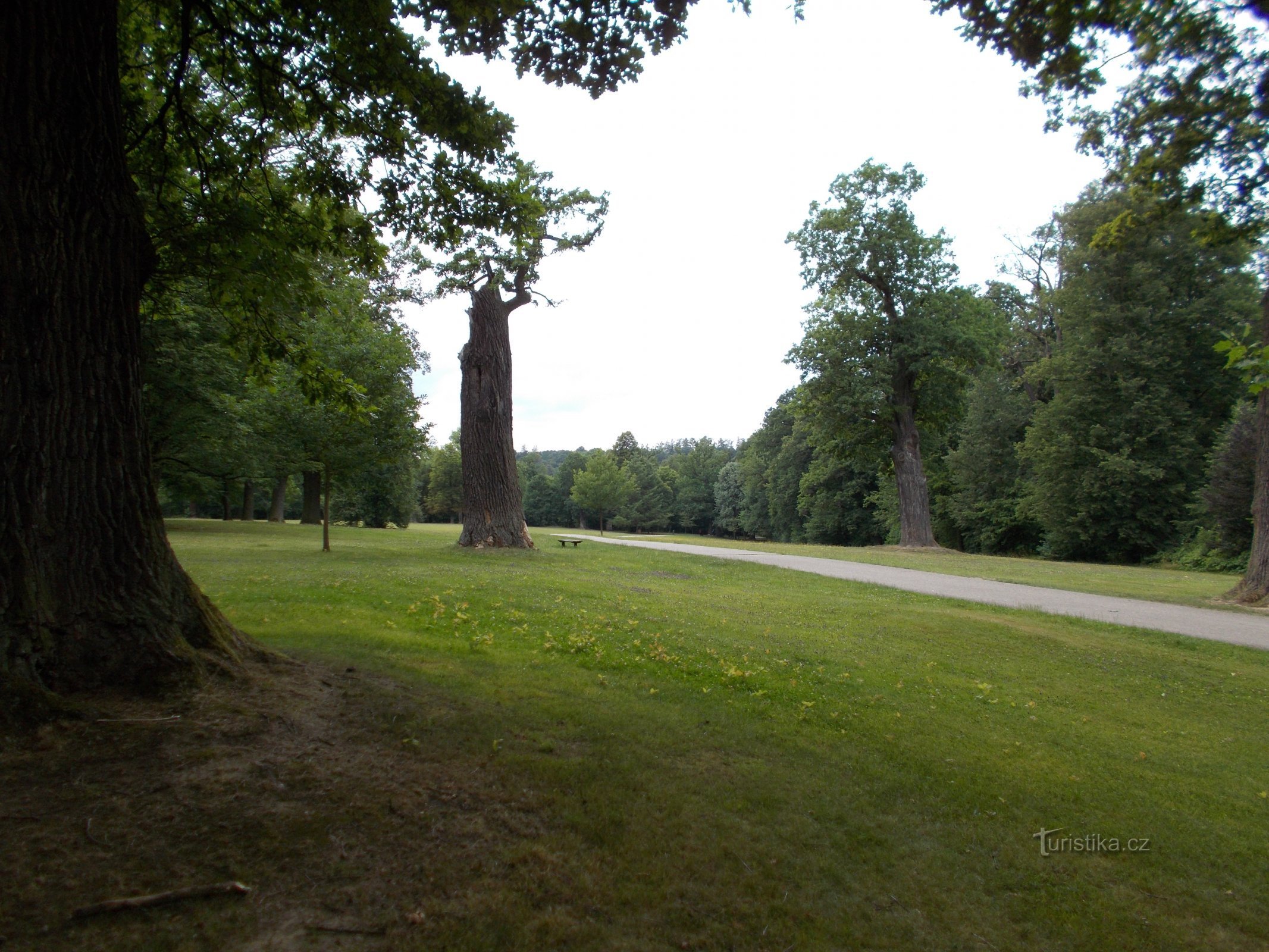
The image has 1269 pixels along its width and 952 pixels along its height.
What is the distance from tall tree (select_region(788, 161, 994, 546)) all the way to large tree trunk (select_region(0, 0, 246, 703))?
26661 millimetres

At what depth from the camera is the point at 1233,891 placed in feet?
10.7

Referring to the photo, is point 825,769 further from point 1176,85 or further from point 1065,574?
point 1065,574

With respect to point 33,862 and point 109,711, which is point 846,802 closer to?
point 33,862

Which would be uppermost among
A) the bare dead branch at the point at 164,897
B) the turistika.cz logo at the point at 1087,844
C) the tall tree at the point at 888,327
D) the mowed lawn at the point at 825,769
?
the tall tree at the point at 888,327

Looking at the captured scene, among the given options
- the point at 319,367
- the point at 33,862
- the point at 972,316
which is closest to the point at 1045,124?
the point at 319,367

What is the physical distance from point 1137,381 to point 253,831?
3322 centimetres

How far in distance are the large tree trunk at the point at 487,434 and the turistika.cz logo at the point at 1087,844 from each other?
49.3 ft

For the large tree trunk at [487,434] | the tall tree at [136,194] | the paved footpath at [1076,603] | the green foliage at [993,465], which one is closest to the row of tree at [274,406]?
the large tree trunk at [487,434]

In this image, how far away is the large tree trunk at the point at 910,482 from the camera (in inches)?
1105

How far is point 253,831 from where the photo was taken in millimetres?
2891

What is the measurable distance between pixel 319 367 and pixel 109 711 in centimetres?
473

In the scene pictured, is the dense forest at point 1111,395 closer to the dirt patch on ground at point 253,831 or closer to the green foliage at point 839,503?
the green foliage at point 839,503

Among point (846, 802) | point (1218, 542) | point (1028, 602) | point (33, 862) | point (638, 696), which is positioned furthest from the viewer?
point (1218, 542)

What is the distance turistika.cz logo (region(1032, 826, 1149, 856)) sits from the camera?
140 inches
